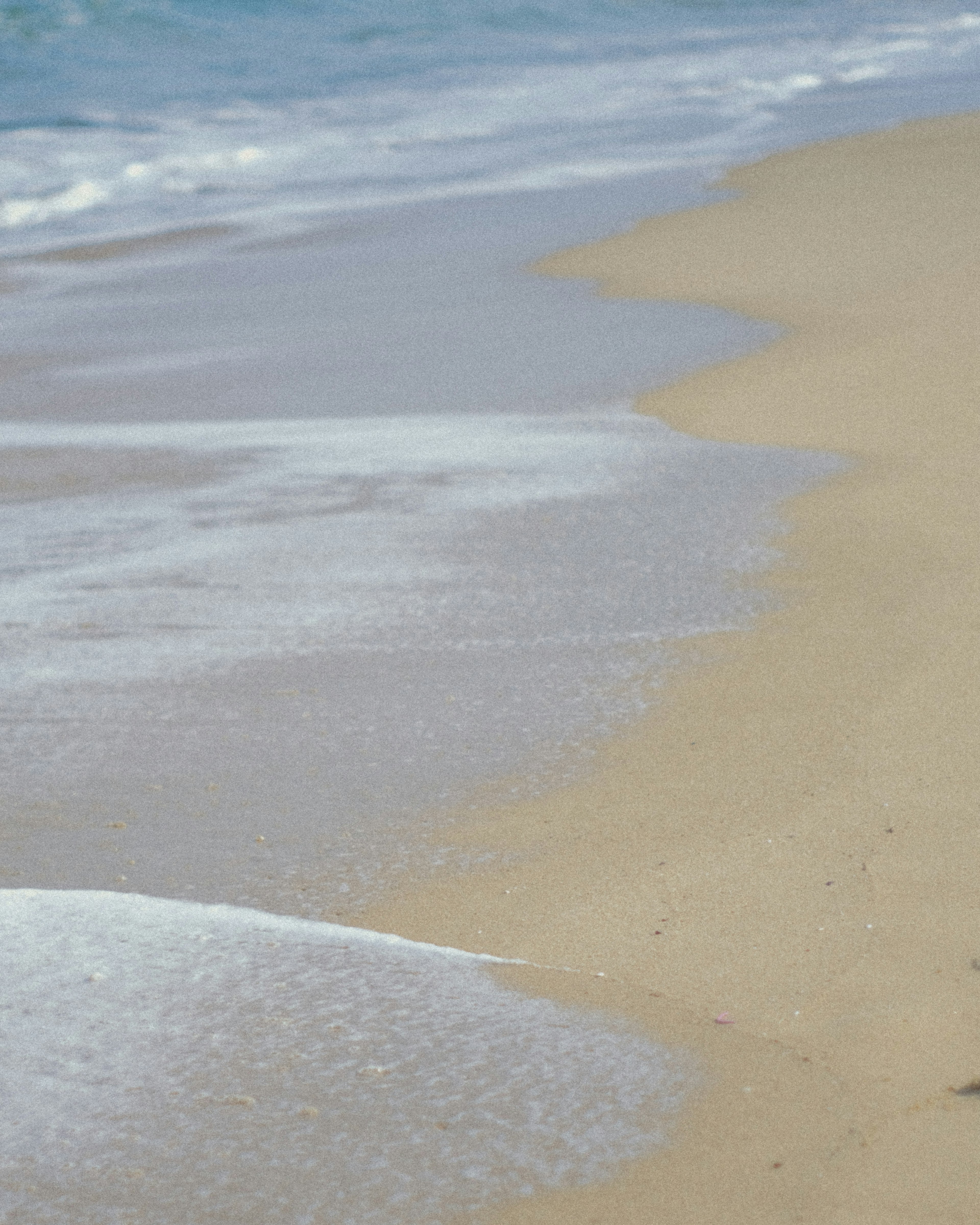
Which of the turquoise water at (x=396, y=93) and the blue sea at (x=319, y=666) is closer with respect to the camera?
the blue sea at (x=319, y=666)

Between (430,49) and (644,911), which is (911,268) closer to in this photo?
(644,911)

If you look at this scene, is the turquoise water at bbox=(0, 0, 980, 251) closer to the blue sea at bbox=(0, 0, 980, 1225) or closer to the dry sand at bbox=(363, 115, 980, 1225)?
the blue sea at bbox=(0, 0, 980, 1225)

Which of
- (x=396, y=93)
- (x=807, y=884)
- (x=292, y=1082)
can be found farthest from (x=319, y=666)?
(x=396, y=93)

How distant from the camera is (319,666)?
3590 mm

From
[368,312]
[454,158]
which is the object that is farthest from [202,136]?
[368,312]

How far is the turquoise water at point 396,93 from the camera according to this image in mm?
14383

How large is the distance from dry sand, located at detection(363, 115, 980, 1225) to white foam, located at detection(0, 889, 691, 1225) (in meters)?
0.08

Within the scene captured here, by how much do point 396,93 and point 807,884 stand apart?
2329 cm

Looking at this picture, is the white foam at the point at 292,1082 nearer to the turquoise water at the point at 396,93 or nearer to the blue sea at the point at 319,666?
the blue sea at the point at 319,666

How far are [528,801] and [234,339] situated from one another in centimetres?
511

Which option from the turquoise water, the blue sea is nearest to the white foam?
the blue sea

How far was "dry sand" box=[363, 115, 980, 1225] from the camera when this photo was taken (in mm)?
1856

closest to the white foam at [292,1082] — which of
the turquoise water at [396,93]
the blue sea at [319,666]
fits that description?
the blue sea at [319,666]

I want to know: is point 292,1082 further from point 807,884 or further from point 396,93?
point 396,93
